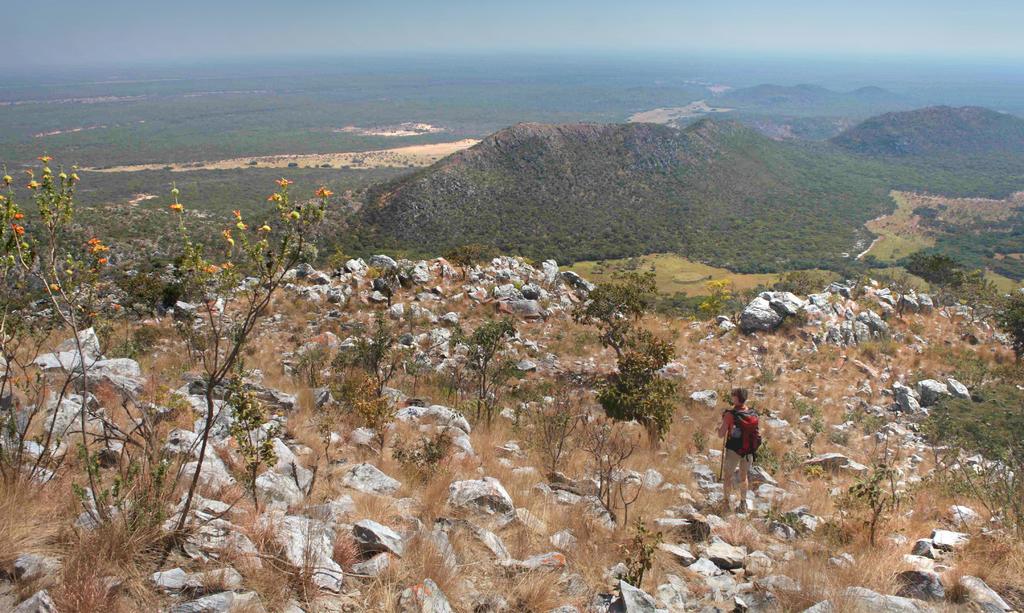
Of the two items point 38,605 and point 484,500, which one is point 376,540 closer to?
point 484,500

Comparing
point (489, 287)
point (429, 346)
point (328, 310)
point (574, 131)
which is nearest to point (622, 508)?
point (429, 346)

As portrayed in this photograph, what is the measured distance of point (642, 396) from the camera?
9.10 meters

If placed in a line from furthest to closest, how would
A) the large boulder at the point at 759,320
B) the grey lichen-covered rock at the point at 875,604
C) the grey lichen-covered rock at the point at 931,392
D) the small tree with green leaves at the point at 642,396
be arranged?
1. the large boulder at the point at 759,320
2. the grey lichen-covered rock at the point at 931,392
3. the small tree with green leaves at the point at 642,396
4. the grey lichen-covered rock at the point at 875,604

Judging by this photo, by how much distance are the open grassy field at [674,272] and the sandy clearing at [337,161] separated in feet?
266

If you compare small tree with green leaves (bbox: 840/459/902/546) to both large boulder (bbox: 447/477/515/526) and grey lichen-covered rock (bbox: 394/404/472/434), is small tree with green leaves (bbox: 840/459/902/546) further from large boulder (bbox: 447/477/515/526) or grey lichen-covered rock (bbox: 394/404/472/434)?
grey lichen-covered rock (bbox: 394/404/472/434)

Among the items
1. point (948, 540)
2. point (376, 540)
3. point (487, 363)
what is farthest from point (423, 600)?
point (487, 363)

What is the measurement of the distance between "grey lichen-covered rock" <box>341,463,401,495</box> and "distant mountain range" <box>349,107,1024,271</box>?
Result: 47828 mm

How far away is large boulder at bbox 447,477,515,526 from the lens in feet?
15.8

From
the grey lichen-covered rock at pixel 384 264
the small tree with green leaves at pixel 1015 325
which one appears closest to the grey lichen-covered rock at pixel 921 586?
the small tree with green leaves at pixel 1015 325

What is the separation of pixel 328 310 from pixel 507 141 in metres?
67.3

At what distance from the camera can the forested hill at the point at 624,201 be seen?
202ft

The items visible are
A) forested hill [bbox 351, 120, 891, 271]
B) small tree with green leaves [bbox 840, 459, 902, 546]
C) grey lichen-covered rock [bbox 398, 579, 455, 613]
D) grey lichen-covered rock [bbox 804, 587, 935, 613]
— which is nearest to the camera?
grey lichen-covered rock [bbox 398, 579, 455, 613]

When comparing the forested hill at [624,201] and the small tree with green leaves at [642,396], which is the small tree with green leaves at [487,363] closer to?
the small tree with green leaves at [642,396]

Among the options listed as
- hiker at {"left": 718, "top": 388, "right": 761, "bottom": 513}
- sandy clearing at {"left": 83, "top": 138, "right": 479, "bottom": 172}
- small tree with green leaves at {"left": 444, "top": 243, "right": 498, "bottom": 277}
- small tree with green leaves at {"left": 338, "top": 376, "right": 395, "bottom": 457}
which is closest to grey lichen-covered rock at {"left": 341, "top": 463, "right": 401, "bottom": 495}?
small tree with green leaves at {"left": 338, "top": 376, "right": 395, "bottom": 457}
